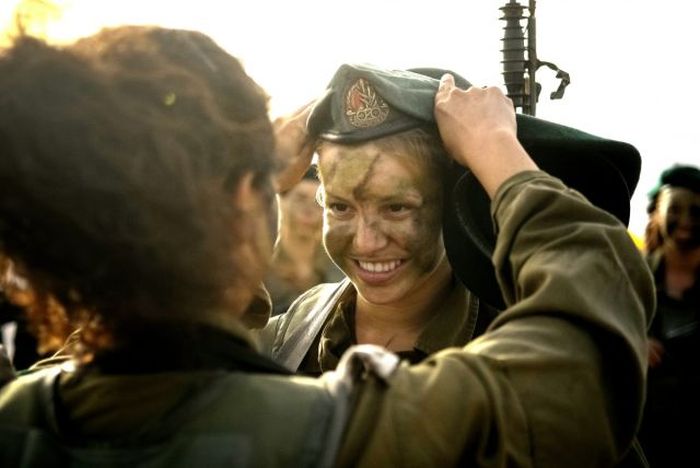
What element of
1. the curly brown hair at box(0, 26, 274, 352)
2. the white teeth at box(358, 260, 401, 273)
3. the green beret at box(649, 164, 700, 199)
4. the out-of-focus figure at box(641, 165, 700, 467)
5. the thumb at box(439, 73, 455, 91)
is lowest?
the out-of-focus figure at box(641, 165, 700, 467)

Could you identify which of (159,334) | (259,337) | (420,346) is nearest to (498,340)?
(159,334)

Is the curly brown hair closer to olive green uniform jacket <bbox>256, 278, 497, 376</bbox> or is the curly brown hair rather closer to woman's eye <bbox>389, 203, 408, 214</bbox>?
woman's eye <bbox>389, 203, 408, 214</bbox>

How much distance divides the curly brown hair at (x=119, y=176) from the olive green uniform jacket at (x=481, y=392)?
138mm

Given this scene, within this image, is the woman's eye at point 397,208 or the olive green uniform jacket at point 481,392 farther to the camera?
the woman's eye at point 397,208

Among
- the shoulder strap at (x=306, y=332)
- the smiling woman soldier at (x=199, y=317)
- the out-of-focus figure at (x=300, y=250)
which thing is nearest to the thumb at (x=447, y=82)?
the shoulder strap at (x=306, y=332)

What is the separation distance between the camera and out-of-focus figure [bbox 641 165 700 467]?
276 inches

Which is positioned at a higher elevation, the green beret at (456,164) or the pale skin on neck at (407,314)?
the green beret at (456,164)

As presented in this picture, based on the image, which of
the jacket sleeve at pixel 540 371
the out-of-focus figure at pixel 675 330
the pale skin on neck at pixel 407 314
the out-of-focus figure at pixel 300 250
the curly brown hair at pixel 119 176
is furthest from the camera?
the out-of-focus figure at pixel 675 330

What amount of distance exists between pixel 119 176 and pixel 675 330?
5.34 meters

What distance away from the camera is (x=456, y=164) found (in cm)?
352

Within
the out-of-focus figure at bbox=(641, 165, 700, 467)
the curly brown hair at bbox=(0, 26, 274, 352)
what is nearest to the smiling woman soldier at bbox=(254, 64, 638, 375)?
the curly brown hair at bbox=(0, 26, 274, 352)

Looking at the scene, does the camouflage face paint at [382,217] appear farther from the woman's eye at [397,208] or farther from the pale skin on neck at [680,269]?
the pale skin on neck at [680,269]

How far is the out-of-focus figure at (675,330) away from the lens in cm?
701

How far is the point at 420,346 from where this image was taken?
142 inches
